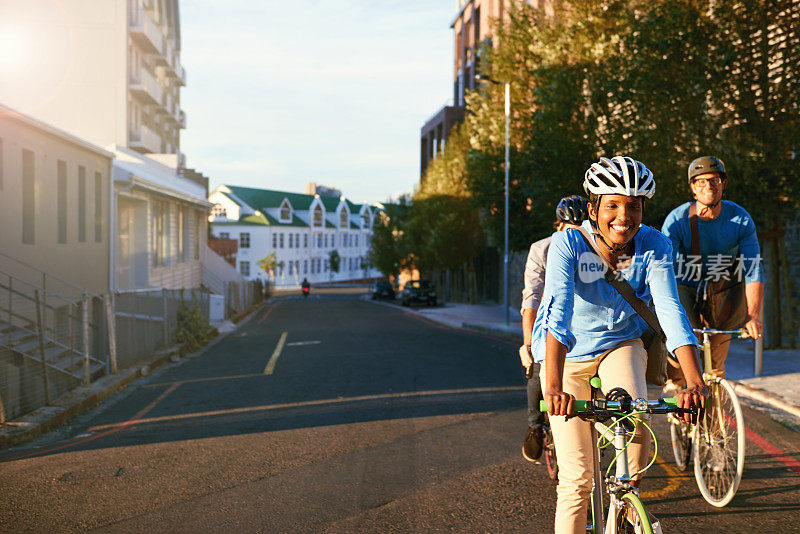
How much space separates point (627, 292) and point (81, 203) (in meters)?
15.8

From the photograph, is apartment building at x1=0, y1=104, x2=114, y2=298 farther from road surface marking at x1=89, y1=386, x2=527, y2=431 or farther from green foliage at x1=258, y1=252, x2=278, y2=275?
green foliage at x1=258, y1=252, x2=278, y2=275

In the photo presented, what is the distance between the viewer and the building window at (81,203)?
16514 millimetres

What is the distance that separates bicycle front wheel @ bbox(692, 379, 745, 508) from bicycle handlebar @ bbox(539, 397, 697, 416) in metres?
2.20

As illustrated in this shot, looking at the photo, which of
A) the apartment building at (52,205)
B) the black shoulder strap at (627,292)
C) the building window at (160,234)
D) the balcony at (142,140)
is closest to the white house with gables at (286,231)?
the balcony at (142,140)

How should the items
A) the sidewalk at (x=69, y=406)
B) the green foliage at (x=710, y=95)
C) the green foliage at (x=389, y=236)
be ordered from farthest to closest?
the green foliage at (x=389, y=236), the green foliage at (x=710, y=95), the sidewalk at (x=69, y=406)

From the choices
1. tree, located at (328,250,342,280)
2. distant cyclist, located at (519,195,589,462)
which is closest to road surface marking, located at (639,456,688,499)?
distant cyclist, located at (519,195,589,462)

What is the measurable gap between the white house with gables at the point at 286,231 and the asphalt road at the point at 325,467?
65937mm

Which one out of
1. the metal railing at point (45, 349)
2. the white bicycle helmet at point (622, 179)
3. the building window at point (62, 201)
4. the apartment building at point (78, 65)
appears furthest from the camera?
the apartment building at point (78, 65)

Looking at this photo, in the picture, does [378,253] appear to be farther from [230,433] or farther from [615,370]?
[615,370]

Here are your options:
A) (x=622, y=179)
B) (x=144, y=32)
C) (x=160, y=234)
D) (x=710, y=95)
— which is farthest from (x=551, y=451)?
(x=144, y=32)

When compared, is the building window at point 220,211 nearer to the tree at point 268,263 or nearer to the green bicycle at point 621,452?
the tree at point 268,263

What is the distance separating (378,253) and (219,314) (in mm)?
32941

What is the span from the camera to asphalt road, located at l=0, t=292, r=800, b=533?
4.94 metres

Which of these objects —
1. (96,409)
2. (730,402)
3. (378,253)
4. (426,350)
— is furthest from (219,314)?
(378,253)
